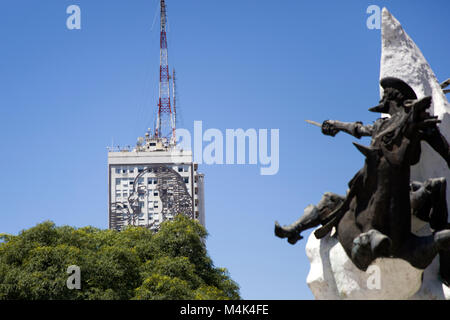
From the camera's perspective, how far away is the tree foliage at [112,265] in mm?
27391

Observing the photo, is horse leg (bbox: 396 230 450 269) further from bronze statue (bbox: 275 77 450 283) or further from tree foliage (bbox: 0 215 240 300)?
tree foliage (bbox: 0 215 240 300)

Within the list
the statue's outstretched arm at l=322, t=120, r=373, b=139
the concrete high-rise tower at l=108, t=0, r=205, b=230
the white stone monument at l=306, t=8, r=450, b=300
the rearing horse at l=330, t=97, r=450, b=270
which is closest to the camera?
the rearing horse at l=330, t=97, r=450, b=270

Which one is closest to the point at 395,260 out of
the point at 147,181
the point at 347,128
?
the point at 347,128

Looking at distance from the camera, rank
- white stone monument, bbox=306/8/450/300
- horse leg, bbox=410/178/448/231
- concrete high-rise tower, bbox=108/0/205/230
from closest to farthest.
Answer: white stone monument, bbox=306/8/450/300 → horse leg, bbox=410/178/448/231 → concrete high-rise tower, bbox=108/0/205/230

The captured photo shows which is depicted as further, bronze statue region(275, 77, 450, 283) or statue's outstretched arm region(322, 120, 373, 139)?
statue's outstretched arm region(322, 120, 373, 139)

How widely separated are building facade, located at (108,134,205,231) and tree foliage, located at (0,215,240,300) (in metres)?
53.9

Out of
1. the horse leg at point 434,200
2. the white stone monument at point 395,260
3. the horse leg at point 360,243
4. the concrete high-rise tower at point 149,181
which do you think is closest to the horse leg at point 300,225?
the horse leg at point 360,243

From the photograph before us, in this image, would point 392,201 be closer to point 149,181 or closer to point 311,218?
point 311,218

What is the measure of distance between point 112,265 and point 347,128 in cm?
1884

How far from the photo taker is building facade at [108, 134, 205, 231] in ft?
297

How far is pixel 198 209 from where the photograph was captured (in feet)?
315

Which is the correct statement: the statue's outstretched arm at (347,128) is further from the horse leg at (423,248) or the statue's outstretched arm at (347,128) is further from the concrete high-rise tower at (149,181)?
the concrete high-rise tower at (149,181)

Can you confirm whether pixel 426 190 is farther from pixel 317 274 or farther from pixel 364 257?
pixel 317 274

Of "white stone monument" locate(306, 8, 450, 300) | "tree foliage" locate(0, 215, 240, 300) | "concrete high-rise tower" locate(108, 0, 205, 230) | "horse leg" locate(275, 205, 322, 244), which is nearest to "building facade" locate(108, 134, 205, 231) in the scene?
"concrete high-rise tower" locate(108, 0, 205, 230)
